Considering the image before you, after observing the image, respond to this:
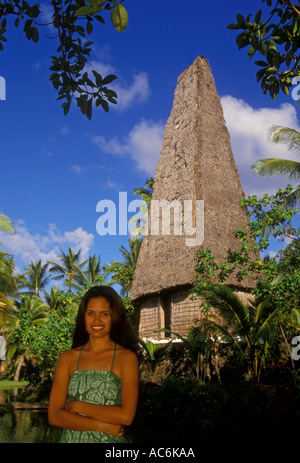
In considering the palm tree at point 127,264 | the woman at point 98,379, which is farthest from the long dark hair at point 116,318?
the palm tree at point 127,264

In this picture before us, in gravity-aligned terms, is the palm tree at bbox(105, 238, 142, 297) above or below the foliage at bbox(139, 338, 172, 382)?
above

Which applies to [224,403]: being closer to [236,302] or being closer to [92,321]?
[236,302]

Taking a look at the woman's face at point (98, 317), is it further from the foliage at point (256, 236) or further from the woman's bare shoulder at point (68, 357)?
the foliage at point (256, 236)

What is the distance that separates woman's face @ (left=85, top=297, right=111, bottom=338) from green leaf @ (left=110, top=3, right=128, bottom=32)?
4.43ft

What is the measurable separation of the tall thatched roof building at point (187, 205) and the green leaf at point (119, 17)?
32.6 ft

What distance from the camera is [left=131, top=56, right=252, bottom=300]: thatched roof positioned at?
1254 centimetres

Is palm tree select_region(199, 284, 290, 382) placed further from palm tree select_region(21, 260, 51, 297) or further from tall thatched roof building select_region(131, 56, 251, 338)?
palm tree select_region(21, 260, 51, 297)

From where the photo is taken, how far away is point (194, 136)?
1395cm

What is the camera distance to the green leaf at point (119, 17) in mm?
1942

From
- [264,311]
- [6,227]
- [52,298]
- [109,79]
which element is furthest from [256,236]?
[52,298]

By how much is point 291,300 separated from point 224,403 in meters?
2.97

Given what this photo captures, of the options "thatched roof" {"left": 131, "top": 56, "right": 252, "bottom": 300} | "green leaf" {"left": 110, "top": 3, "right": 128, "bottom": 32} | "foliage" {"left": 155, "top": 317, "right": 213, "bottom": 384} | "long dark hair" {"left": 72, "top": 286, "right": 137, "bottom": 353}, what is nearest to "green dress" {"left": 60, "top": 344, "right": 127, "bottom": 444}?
"long dark hair" {"left": 72, "top": 286, "right": 137, "bottom": 353}

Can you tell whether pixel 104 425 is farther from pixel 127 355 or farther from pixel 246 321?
pixel 246 321
